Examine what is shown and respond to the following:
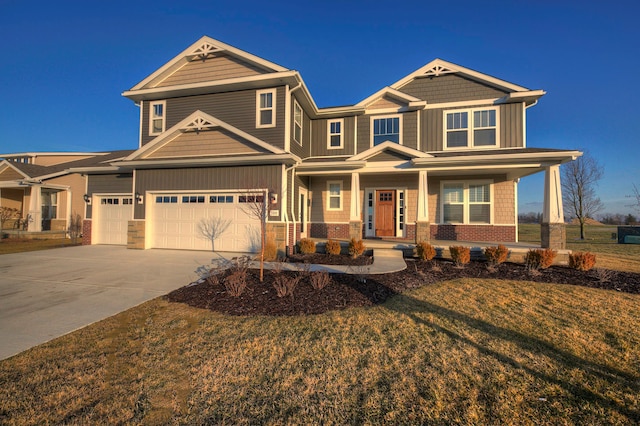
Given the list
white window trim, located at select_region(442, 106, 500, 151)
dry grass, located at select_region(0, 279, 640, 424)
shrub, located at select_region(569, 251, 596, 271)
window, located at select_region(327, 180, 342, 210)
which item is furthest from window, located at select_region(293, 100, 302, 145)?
shrub, located at select_region(569, 251, 596, 271)

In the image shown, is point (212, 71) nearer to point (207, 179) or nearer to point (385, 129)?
point (207, 179)

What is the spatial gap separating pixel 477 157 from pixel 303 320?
337 inches

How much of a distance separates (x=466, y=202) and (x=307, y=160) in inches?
282

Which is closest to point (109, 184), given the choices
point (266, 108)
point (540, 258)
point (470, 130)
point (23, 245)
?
point (23, 245)

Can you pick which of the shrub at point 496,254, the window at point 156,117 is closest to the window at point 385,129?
the shrub at point 496,254

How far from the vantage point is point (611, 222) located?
43.8m

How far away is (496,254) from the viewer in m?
8.67

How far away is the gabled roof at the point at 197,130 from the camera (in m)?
10.5

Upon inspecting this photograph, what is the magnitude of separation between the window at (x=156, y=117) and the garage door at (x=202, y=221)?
324 centimetres

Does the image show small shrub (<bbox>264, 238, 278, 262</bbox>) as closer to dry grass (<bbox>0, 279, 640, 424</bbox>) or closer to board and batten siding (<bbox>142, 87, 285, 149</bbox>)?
board and batten siding (<bbox>142, 87, 285, 149</bbox>)

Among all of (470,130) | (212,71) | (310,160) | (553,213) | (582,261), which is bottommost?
(582,261)

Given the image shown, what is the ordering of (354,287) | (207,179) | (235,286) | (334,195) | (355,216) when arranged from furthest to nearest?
1. (334,195)
2. (207,179)
3. (355,216)
4. (354,287)
5. (235,286)

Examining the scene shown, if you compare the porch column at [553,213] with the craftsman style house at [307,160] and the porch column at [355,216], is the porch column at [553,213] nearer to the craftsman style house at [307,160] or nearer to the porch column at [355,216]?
the craftsman style house at [307,160]

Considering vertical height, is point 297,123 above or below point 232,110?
below
